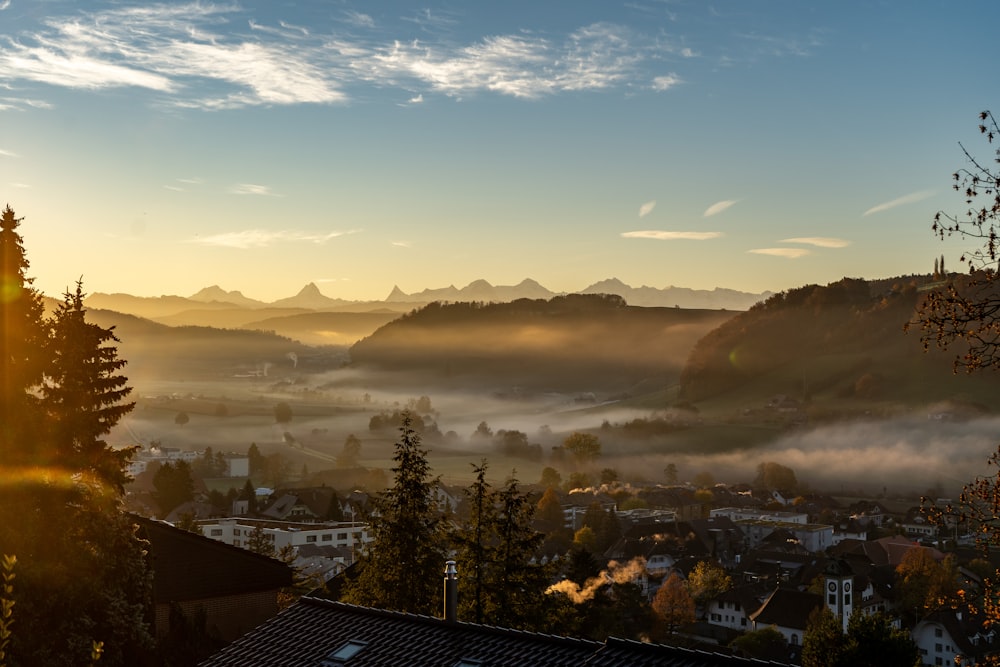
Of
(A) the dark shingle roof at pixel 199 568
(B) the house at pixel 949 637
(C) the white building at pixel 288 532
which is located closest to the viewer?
(A) the dark shingle roof at pixel 199 568

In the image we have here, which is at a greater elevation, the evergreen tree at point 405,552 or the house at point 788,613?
the evergreen tree at point 405,552

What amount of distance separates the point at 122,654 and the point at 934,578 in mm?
85028

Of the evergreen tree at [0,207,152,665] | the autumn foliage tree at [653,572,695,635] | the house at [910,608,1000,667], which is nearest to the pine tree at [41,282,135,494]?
the evergreen tree at [0,207,152,665]

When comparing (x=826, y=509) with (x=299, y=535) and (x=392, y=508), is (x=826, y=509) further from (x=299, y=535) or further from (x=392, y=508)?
(x=392, y=508)

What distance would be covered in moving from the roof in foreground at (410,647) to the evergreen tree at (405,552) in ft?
42.3

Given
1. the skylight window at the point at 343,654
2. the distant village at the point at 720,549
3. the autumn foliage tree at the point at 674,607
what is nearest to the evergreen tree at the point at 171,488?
the distant village at the point at 720,549

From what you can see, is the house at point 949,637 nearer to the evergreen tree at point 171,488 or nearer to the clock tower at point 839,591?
the clock tower at point 839,591

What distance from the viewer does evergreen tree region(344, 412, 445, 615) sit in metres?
35.0

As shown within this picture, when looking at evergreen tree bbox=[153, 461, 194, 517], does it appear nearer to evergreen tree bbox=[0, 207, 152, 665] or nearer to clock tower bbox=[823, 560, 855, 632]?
clock tower bbox=[823, 560, 855, 632]

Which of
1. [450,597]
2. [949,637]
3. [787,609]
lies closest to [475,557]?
[450,597]

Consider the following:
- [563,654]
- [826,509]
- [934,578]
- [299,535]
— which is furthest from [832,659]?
[826,509]

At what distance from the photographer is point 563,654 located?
18.9 m

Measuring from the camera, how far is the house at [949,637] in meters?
80.2

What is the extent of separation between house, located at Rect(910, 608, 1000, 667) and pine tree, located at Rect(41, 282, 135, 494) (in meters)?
70.6
